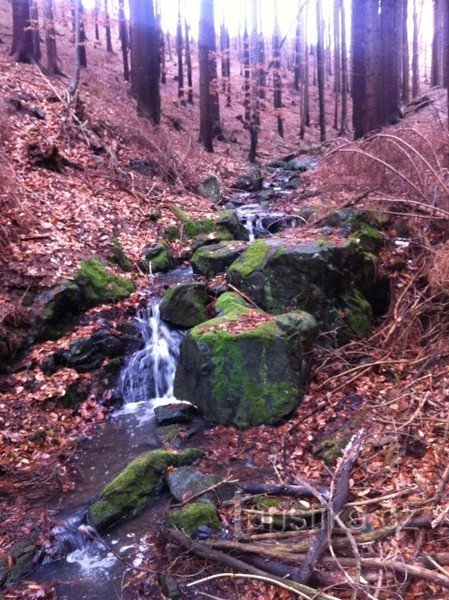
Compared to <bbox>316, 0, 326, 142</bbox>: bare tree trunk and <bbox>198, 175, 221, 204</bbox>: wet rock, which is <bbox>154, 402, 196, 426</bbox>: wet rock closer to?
<bbox>198, 175, 221, 204</bbox>: wet rock

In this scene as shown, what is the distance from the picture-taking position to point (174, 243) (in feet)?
35.9

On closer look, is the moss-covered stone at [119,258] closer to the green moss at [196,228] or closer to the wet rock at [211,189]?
the green moss at [196,228]

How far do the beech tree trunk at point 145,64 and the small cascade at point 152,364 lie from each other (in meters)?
8.78

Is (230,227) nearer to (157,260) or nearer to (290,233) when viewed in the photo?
(157,260)

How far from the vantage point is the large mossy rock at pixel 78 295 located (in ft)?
25.3

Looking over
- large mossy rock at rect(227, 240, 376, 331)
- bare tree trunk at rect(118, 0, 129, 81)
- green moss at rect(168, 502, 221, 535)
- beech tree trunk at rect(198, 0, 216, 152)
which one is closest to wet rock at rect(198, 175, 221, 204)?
beech tree trunk at rect(198, 0, 216, 152)

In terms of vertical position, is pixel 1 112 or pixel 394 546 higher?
pixel 1 112

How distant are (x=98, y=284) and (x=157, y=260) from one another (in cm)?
180

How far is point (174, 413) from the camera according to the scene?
664cm

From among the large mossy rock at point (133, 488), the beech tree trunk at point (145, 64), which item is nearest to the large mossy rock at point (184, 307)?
the large mossy rock at point (133, 488)

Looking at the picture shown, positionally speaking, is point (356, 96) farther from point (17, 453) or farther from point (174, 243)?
point (17, 453)

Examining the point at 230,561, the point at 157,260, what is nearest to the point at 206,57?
the point at 157,260

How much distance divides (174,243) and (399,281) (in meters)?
4.92

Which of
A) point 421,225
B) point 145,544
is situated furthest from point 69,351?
point 421,225
